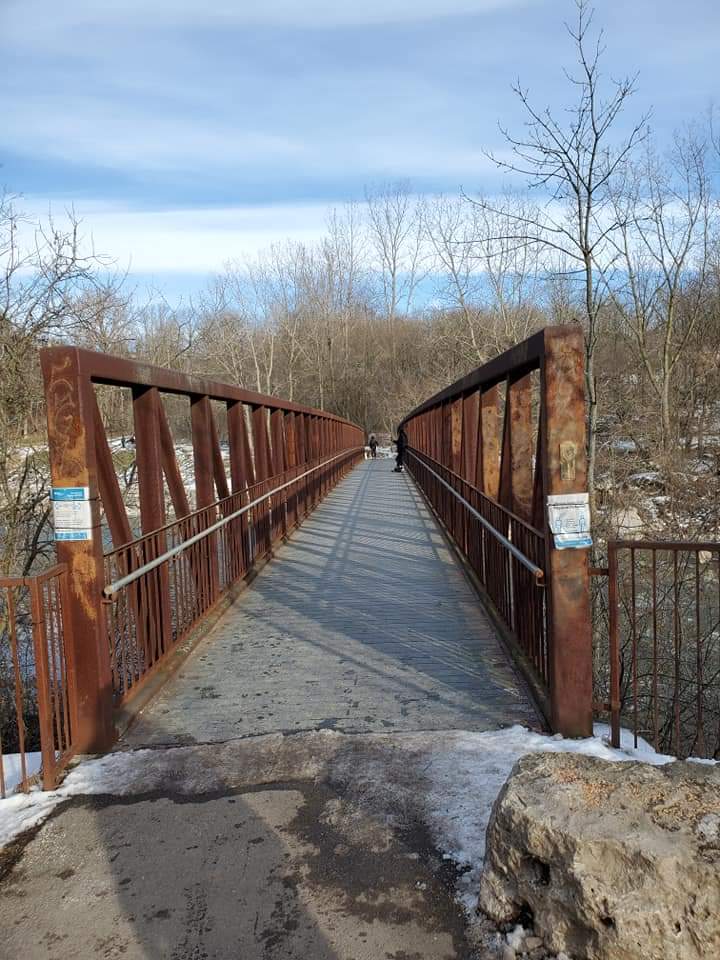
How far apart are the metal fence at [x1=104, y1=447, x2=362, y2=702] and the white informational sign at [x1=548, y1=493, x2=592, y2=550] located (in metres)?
2.38

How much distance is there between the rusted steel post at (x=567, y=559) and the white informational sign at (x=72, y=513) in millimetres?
2409

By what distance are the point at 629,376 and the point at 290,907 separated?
19283 millimetres

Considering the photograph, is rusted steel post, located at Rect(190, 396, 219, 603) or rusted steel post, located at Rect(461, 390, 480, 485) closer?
rusted steel post, located at Rect(190, 396, 219, 603)

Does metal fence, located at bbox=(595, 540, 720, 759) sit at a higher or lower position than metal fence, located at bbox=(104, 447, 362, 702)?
lower

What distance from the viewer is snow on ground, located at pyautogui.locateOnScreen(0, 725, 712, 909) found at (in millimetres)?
3246

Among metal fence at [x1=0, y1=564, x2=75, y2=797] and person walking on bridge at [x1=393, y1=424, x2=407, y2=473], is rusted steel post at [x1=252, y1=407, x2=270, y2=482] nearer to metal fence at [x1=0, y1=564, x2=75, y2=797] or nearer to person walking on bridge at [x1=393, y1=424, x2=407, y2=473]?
metal fence at [x1=0, y1=564, x2=75, y2=797]

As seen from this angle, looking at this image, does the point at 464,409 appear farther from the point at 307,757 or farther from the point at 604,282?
the point at 307,757

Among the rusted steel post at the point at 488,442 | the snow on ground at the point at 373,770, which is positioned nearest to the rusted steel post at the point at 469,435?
the rusted steel post at the point at 488,442

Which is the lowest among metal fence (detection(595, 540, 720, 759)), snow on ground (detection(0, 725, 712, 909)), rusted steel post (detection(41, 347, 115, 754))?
metal fence (detection(595, 540, 720, 759))

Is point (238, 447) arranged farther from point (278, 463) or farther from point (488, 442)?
point (278, 463)

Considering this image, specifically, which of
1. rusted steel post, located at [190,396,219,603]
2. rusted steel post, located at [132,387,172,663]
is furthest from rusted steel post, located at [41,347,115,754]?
rusted steel post, located at [190,396,219,603]

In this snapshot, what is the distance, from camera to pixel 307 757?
12.5ft

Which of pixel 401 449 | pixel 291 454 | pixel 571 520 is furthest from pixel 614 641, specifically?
pixel 401 449

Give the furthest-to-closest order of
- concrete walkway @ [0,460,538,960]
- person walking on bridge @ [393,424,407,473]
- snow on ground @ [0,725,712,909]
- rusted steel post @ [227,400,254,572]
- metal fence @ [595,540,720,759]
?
person walking on bridge @ [393,424,407,473] < rusted steel post @ [227,400,254,572] < metal fence @ [595,540,720,759] < snow on ground @ [0,725,712,909] < concrete walkway @ [0,460,538,960]
